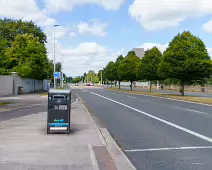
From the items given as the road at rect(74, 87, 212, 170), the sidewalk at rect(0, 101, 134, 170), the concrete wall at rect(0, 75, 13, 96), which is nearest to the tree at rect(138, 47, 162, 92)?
the concrete wall at rect(0, 75, 13, 96)

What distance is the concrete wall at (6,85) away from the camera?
32.4 m

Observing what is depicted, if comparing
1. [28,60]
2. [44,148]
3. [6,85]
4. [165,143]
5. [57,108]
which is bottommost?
[165,143]

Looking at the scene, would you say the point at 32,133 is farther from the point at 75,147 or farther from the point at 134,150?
the point at 134,150

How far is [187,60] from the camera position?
31.6 meters

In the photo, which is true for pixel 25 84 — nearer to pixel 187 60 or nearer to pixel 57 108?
pixel 187 60

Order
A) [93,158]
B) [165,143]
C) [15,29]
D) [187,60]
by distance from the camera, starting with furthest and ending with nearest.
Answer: [15,29] → [187,60] → [165,143] → [93,158]

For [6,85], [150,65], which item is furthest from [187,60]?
[6,85]

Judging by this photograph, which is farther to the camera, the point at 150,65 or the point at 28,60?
the point at 150,65

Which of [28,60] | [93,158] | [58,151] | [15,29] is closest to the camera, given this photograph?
[93,158]

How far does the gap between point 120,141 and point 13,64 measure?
37.1 m

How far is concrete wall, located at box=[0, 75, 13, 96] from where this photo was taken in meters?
32.4

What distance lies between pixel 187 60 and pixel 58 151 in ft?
88.8

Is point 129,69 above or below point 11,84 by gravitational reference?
above

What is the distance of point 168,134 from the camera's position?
32.0ft
